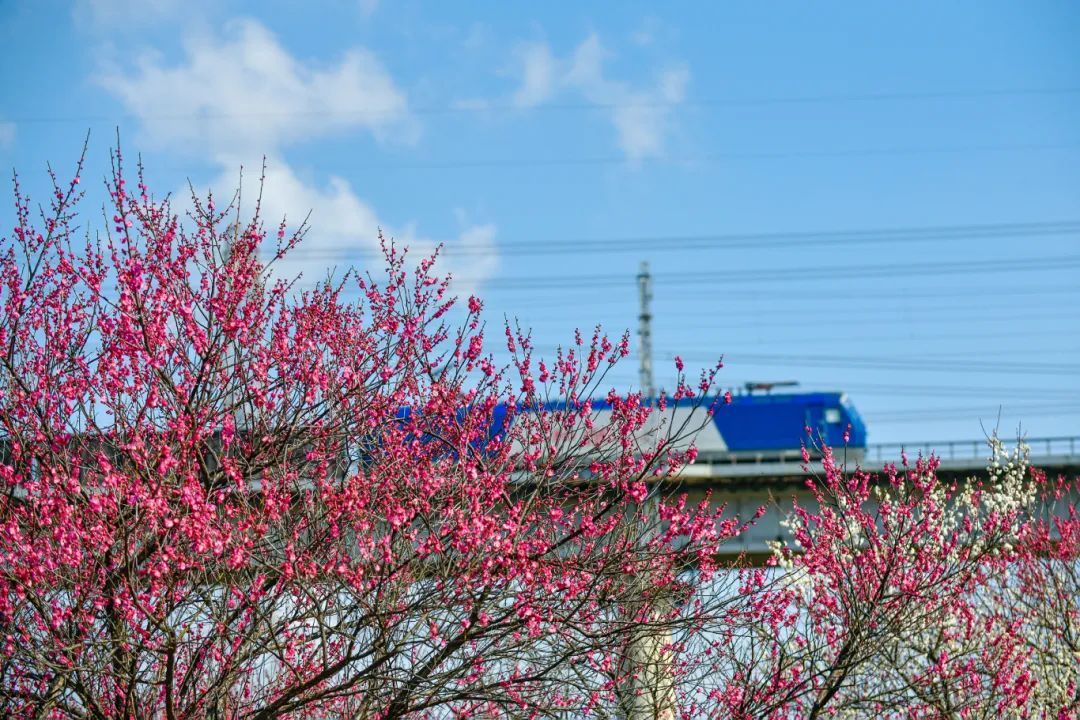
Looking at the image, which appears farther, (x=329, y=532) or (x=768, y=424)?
(x=768, y=424)

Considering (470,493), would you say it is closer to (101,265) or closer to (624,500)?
(624,500)

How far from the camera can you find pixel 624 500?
9.95 metres

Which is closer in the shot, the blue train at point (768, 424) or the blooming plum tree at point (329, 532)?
the blooming plum tree at point (329, 532)

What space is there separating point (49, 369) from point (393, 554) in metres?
3.91

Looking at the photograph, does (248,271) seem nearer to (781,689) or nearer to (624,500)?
(624,500)

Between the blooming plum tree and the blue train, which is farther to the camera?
the blue train

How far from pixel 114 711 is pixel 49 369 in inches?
124

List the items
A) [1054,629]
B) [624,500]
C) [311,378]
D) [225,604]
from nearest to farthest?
[225,604] < [624,500] < [311,378] < [1054,629]

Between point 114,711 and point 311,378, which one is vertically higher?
point 311,378

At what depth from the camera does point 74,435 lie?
414 inches

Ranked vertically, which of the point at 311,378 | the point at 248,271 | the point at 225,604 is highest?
the point at 248,271

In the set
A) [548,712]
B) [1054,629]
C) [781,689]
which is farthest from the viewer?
[1054,629]

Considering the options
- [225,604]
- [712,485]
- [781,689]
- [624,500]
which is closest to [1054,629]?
[781,689]

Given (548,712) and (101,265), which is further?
(101,265)
